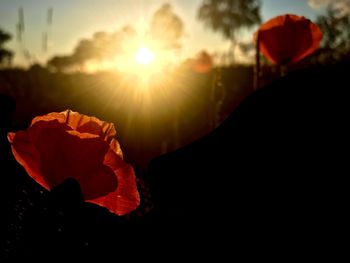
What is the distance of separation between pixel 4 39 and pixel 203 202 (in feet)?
151

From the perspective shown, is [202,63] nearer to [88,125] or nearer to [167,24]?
[88,125]

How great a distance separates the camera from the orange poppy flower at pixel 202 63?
6.09m

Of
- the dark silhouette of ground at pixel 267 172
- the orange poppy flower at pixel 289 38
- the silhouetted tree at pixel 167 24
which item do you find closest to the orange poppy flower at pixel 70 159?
the dark silhouette of ground at pixel 267 172

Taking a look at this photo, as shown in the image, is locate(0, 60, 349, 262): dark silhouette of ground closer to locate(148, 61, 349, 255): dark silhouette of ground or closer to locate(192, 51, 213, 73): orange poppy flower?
locate(148, 61, 349, 255): dark silhouette of ground

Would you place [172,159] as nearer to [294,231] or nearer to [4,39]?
[294,231]

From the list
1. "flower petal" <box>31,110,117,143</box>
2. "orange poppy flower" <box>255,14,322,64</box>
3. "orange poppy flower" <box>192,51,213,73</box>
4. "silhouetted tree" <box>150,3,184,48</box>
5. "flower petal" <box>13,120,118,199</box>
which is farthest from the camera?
"silhouetted tree" <box>150,3,184,48</box>

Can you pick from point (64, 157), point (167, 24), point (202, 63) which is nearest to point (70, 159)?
point (64, 157)

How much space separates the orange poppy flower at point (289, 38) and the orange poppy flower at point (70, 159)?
1.51m

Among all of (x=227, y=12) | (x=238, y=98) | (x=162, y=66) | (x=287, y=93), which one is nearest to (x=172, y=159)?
(x=287, y=93)

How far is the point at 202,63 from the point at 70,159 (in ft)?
17.7

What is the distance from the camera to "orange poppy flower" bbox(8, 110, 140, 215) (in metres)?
0.94

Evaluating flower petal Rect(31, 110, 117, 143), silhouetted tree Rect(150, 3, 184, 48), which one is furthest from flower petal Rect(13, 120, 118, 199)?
silhouetted tree Rect(150, 3, 184, 48)

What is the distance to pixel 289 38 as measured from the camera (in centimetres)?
219

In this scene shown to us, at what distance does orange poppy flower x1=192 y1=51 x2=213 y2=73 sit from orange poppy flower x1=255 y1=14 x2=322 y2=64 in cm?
383
